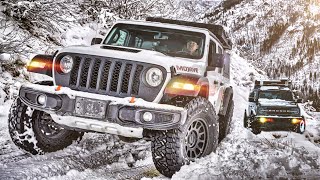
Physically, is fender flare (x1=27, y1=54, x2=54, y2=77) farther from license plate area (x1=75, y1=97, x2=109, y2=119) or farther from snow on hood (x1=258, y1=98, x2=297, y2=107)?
snow on hood (x1=258, y1=98, x2=297, y2=107)

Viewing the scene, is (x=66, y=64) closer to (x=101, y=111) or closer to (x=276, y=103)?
(x=101, y=111)

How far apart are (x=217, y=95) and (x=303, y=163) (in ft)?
6.33

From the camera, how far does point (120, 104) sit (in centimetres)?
433

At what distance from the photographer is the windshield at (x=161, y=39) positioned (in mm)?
6093

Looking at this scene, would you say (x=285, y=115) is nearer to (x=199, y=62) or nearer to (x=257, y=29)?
(x=199, y=62)

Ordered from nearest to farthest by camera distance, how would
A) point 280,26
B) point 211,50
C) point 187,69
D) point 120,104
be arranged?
point 120,104 < point 187,69 < point 211,50 < point 280,26

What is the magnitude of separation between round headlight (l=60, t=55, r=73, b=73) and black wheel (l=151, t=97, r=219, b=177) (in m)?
1.37

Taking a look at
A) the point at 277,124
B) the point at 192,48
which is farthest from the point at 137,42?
the point at 277,124

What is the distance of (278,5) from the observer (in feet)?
630

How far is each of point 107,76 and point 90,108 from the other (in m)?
0.47

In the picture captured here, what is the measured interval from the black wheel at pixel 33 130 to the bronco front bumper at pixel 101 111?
313 millimetres

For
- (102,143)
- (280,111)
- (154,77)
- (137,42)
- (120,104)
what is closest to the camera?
(120,104)

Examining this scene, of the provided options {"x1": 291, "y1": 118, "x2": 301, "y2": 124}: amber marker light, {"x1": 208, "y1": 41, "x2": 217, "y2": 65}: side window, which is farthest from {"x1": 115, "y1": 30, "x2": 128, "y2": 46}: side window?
{"x1": 291, "y1": 118, "x2": 301, "y2": 124}: amber marker light

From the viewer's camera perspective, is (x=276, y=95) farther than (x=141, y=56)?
Yes
